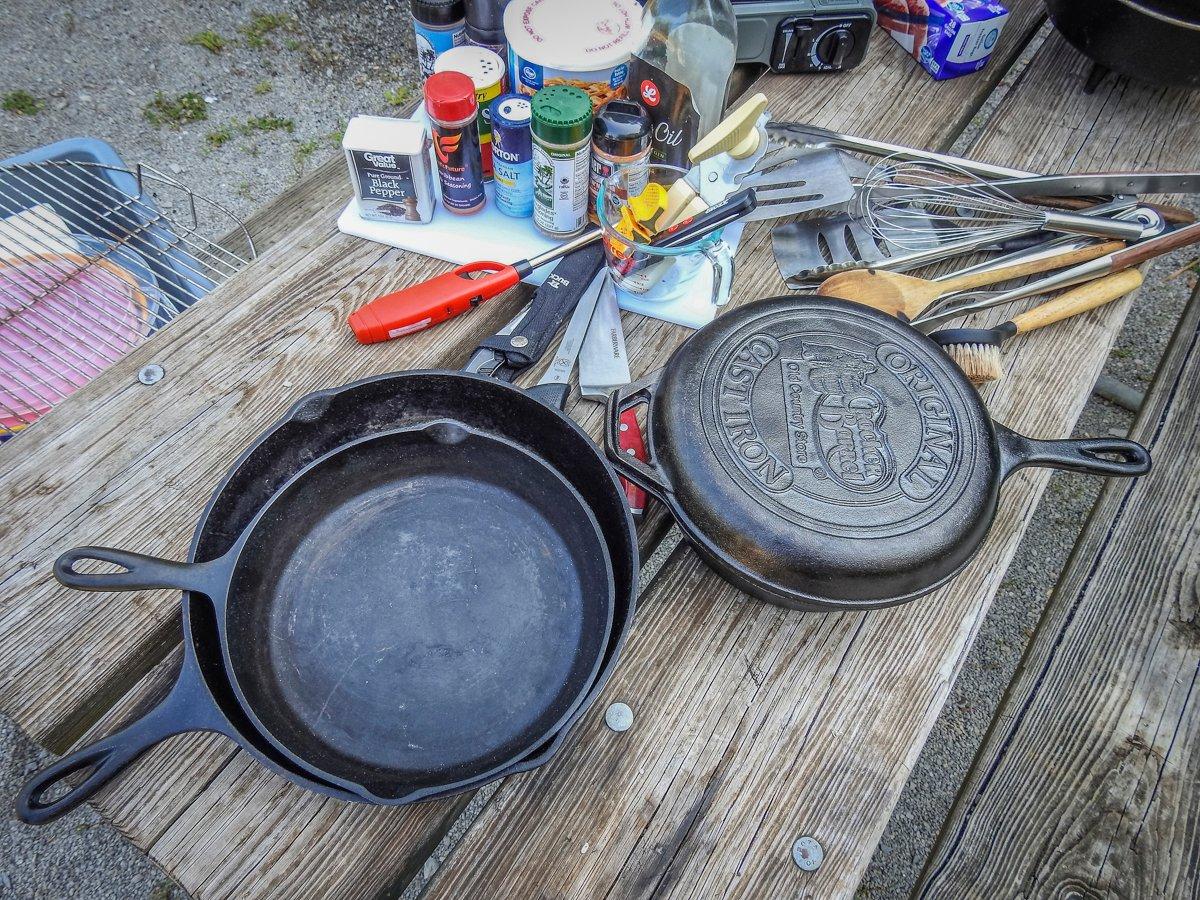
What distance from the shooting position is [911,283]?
1038mm

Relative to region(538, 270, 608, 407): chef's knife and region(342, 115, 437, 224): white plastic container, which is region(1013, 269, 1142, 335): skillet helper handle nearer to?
region(538, 270, 608, 407): chef's knife

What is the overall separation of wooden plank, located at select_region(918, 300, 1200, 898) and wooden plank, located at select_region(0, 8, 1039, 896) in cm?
66

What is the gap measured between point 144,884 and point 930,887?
134 cm

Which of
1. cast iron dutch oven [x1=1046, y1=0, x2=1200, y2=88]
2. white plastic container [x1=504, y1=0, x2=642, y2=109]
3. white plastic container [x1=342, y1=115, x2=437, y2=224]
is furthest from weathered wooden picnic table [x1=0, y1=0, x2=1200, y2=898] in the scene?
cast iron dutch oven [x1=1046, y1=0, x2=1200, y2=88]

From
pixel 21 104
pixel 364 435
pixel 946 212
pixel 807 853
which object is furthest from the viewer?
pixel 21 104

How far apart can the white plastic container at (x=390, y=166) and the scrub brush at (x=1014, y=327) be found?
0.78m

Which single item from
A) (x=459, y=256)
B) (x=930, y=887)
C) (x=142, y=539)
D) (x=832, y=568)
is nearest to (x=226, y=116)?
(x=459, y=256)

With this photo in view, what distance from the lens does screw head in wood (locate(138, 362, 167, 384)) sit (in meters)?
0.99

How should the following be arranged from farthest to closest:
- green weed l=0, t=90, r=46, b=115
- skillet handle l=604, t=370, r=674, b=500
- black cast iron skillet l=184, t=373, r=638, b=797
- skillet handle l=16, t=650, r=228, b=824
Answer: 1. green weed l=0, t=90, r=46, b=115
2. skillet handle l=604, t=370, r=674, b=500
3. black cast iron skillet l=184, t=373, r=638, b=797
4. skillet handle l=16, t=650, r=228, b=824

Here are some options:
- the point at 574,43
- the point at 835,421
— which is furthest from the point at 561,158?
the point at 835,421

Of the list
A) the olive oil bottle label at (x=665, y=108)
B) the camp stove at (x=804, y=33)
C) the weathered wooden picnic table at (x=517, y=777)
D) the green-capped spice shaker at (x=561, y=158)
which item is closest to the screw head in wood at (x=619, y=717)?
the weathered wooden picnic table at (x=517, y=777)

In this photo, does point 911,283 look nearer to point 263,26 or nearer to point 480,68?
point 480,68

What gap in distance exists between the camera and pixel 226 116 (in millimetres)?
2318

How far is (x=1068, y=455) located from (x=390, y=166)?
0.98 meters
